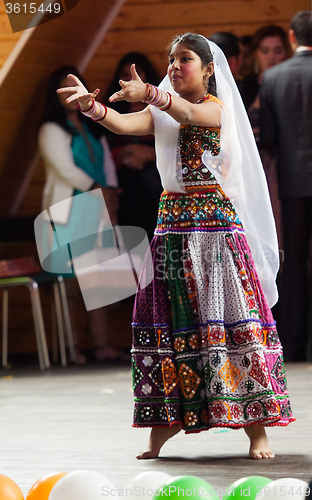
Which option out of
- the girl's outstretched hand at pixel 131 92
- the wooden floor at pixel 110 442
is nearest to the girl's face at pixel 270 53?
the wooden floor at pixel 110 442

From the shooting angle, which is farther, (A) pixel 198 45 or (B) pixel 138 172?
(B) pixel 138 172

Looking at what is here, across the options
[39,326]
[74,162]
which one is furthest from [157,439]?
[39,326]

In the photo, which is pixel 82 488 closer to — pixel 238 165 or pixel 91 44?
pixel 238 165

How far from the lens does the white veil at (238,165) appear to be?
2.27m

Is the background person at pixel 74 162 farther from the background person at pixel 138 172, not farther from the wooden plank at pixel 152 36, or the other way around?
the wooden plank at pixel 152 36

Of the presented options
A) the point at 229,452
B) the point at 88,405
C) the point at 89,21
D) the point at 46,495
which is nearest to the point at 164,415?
the point at 229,452

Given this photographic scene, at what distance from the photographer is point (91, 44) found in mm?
5609

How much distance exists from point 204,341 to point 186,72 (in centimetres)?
77

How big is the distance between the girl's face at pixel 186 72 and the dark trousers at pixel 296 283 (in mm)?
2274

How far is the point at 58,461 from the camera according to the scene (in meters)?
2.21

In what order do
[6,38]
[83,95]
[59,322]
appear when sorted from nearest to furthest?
[83,95]
[6,38]
[59,322]

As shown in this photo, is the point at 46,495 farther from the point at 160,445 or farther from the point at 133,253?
the point at 133,253

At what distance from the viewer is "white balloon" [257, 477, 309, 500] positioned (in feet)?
4.32

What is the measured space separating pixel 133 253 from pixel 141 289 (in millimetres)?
217
